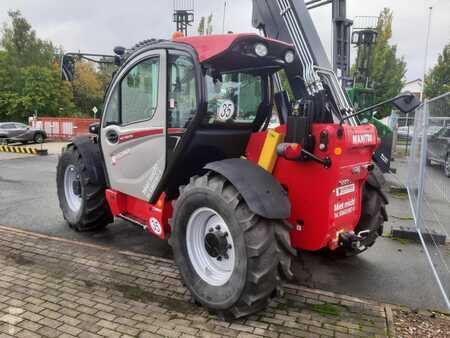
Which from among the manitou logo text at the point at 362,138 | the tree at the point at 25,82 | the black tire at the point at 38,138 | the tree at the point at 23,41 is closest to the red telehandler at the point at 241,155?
the manitou logo text at the point at 362,138

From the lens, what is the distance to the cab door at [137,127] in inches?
159

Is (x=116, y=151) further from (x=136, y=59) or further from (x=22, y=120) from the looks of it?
(x=22, y=120)

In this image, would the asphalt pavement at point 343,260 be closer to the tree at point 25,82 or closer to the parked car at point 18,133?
the parked car at point 18,133

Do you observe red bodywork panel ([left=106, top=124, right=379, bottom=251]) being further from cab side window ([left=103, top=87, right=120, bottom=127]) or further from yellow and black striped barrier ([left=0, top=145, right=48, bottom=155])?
yellow and black striped barrier ([left=0, top=145, right=48, bottom=155])

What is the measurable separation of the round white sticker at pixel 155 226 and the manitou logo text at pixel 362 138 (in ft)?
7.05

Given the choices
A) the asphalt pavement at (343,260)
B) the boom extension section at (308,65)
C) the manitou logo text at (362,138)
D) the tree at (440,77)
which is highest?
the tree at (440,77)

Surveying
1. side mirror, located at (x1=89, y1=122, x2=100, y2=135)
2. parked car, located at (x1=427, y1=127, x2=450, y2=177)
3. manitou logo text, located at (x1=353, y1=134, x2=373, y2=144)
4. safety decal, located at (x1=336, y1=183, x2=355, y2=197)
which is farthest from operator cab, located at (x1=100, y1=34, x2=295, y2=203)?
parked car, located at (x1=427, y1=127, x2=450, y2=177)

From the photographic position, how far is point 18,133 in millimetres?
22578

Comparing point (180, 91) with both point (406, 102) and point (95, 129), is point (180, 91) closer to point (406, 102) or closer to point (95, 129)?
point (95, 129)

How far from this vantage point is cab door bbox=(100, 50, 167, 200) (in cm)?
404

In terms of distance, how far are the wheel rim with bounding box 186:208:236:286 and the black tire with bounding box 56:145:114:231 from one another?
83.0 inches

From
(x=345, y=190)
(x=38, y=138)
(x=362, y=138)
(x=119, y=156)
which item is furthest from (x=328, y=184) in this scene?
(x=38, y=138)

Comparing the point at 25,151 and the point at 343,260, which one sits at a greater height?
the point at 25,151

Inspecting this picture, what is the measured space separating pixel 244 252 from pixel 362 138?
1.50 m
